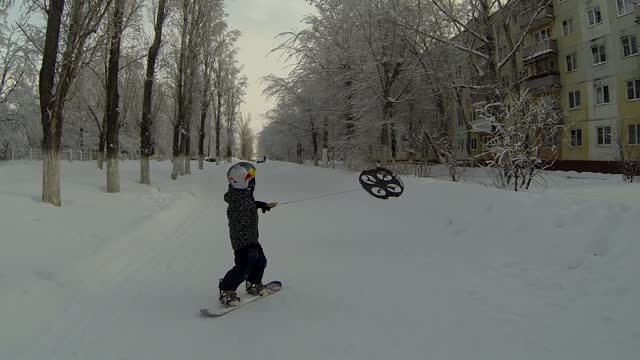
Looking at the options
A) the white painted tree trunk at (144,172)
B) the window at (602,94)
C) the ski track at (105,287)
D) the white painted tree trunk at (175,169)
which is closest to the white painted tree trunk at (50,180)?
the ski track at (105,287)

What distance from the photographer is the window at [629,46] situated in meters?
22.2

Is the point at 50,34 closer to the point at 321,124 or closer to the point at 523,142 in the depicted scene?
the point at 523,142

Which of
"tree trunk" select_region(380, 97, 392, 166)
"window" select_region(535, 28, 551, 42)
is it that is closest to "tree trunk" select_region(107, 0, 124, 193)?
"tree trunk" select_region(380, 97, 392, 166)

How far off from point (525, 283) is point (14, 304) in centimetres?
574

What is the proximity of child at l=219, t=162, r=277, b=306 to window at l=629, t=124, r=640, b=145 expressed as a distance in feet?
78.2

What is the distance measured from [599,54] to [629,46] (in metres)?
1.97

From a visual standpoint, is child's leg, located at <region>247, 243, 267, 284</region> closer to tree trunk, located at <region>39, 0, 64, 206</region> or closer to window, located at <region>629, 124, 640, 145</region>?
tree trunk, located at <region>39, 0, 64, 206</region>

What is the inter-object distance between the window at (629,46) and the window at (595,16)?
2226 millimetres

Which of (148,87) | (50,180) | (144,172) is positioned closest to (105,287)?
(50,180)

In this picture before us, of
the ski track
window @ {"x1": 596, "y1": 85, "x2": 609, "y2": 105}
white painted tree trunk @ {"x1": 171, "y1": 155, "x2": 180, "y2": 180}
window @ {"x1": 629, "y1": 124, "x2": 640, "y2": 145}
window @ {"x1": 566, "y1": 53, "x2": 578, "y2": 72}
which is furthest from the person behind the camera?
window @ {"x1": 566, "y1": 53, "x2": 578, "y2": 72}

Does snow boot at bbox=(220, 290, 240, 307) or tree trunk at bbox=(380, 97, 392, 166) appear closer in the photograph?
snow boot at bbox=(220, 290, 240, 307)

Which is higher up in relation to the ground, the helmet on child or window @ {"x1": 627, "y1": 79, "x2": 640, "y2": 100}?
window @ {"x1": 627, "y1": 79, "x2": 640, "y2": 100}

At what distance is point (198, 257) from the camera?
275 inches

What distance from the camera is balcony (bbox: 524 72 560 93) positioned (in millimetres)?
27234
